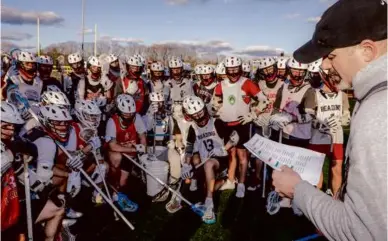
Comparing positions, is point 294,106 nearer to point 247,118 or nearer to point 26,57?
point 247,118

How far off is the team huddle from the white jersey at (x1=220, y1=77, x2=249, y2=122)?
1.0 inches

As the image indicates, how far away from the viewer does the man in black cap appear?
1280 mm

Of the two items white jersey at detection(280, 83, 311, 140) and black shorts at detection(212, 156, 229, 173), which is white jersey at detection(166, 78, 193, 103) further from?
white jersey at detection(280, 83, 311, 140)

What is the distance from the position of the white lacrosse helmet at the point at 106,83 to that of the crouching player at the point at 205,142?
4.29 meters

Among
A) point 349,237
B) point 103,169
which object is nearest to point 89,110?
point 103,169

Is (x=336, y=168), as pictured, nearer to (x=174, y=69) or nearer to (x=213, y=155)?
(x=213, y=155)

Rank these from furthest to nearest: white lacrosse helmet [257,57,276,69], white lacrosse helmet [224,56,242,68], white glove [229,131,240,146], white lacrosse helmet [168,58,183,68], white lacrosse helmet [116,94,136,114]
A: white lacrosse helmet [168,58,183,68]
white lacrosse helmet [257,57,276,69]
white lacrosse helmet [224,56,242,68]
white glove [229,131,240,146]
white lacrosse helmet [116,94,136,114]

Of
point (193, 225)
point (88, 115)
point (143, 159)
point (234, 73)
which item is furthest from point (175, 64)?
point (193, 225)

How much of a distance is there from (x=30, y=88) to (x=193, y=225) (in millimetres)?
5699

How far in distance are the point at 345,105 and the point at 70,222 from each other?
586 centimetres

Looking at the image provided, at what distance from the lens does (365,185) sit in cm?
130

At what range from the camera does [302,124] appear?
7824mm

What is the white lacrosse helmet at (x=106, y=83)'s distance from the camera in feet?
37.6

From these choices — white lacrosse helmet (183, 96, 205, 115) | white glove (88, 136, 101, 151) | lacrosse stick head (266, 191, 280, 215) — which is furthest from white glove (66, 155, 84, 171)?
lacrosse stick head (266, 191, 280, 215)
